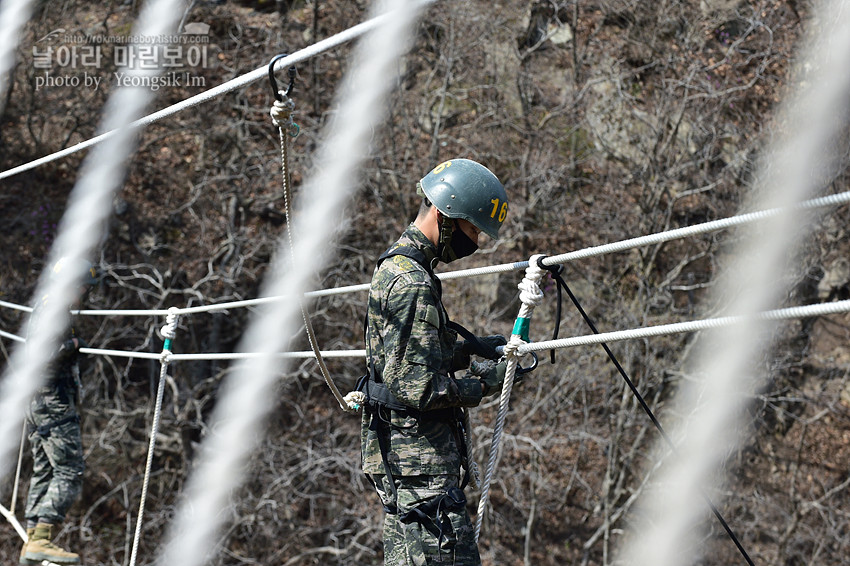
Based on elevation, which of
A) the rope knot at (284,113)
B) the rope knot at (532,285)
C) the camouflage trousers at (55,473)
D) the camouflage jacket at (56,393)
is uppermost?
the rope knot at (284,113)

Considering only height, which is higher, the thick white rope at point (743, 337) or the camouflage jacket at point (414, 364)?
the camouflage jacket at point (414, 364)

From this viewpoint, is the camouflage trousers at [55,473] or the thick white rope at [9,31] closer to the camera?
the camouflage trousers at [55,473]

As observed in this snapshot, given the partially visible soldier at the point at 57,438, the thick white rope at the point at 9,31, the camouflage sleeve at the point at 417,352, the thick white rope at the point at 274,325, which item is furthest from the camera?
the thick white rope at the point at 274,325

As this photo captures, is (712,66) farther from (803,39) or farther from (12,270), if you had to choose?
(12,270)

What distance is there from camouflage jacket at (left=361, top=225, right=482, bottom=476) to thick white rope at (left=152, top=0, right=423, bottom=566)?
8067mm

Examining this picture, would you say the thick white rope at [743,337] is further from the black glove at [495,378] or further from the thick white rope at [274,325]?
the black glove at [495,378]

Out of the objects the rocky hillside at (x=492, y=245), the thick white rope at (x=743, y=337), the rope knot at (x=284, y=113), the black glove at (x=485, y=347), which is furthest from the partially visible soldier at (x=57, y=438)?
the thick white rope at (x=743, y=337)

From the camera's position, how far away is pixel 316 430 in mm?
11000

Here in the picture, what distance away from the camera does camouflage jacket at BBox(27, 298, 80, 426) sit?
5371mm

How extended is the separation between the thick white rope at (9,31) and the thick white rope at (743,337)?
341 inches

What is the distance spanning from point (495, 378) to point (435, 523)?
1.56 feet

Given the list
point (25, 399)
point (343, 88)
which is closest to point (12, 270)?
point (343, 88)

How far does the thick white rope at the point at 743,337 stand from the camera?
33.1ft

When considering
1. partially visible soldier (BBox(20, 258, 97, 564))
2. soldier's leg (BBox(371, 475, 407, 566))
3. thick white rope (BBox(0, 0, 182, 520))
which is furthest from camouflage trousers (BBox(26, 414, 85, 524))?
thick white rope (BBox(0, 0, 182, 520))
